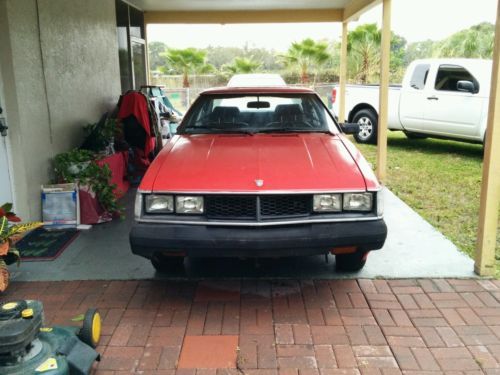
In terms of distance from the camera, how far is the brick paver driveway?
3160mm

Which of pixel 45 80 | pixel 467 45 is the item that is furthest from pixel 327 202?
pixel 467 45

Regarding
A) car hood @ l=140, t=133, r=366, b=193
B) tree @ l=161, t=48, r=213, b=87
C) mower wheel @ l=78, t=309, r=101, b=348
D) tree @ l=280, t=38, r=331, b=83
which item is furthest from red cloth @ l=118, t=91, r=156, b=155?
tree @ l=280, t=38, r=331, b=83

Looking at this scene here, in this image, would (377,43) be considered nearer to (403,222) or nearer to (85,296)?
(403,222)

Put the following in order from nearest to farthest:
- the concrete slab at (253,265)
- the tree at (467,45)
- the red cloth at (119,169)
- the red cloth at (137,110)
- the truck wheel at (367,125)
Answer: the concrete slab at (253,265), the red cloth at (119,169), the red cloth at (137,110), the truck wheel at (367,125), the tree at (467,45)

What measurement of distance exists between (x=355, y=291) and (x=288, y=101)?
219 cm

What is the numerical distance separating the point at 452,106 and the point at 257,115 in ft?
21.0

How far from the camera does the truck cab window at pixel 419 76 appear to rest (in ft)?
35.3

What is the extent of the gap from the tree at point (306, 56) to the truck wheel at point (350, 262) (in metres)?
22.0

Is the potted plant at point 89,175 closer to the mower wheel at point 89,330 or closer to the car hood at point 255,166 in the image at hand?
the car hood at point 255,166

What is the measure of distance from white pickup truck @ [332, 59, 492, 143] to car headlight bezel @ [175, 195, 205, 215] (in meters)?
7.65

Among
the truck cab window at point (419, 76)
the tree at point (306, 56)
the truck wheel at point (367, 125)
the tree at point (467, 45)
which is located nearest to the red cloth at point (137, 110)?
the truck wheel at point (367, 125)

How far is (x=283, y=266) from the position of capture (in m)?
4.56

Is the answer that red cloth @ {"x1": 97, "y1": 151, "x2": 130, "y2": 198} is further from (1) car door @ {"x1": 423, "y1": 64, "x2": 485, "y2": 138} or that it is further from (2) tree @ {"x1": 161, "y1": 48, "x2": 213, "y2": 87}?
(2) tree @ {"x1": 161, "y1": 48, "x2": 213, "y2": 87}

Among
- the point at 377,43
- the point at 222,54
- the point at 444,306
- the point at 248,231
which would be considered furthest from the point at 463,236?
the point at 222,54
